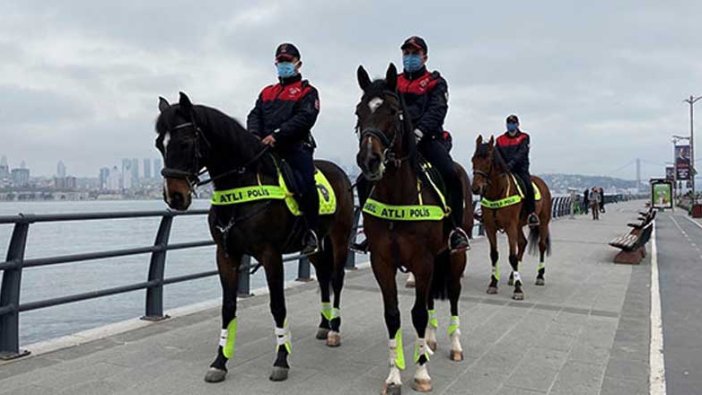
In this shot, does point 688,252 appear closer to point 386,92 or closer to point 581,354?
point 581,354

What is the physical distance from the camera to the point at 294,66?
17.3ft

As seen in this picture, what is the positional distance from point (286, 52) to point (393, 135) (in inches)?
64.9

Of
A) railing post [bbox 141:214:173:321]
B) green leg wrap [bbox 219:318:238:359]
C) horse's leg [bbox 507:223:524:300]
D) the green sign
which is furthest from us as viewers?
the green sign

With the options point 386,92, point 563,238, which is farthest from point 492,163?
point 563,238

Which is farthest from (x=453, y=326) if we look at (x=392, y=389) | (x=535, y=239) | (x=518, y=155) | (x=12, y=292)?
(x=535, y=239)

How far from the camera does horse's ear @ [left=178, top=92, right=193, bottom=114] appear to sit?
166 inches

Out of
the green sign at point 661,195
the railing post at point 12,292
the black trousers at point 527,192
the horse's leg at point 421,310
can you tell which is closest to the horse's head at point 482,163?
the black trousers at point 527,192

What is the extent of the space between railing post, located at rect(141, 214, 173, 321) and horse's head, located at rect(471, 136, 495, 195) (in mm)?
4342

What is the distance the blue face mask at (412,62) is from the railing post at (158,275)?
3254mm

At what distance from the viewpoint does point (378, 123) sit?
13.1ft

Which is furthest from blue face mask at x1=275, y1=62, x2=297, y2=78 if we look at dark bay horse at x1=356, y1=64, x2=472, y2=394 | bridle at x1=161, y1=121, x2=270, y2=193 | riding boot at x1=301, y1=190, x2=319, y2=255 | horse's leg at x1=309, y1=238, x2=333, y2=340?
horse's leg at x1=309, y1=238, x2=333, y2=340

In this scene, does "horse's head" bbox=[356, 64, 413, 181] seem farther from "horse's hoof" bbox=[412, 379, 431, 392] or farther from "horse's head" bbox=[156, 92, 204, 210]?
"horse's hoof" bbox=[412, 379, 431, 392]

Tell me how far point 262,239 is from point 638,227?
12.1 m

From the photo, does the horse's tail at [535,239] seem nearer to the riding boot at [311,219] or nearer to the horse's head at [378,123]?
the riding boot at [311,219]
